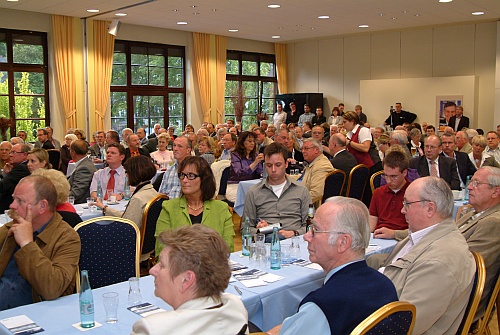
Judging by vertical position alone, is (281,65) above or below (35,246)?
above

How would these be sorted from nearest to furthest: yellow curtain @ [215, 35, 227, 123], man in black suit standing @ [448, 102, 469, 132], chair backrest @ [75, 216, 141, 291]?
chair backrest @ [75, 216, 141, 291], man in black suit standing @ [448, 102, 469, 132], yellow curtain @ [215, 35, 227, 123]

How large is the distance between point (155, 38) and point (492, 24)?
30.3 feet

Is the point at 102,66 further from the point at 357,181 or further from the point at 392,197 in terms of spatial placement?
the point at 392,197

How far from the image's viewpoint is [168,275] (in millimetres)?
1825

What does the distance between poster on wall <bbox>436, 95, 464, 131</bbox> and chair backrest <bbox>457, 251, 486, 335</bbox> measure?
13582 millimetres

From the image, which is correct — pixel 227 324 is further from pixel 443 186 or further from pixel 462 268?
pixel 443 186

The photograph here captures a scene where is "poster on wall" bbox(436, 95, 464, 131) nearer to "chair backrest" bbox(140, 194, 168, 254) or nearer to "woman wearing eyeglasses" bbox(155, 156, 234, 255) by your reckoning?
"chair backrest" bbox(140, 194, 168, 254)

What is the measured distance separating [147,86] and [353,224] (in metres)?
13.8

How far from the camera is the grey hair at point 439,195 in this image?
297cm

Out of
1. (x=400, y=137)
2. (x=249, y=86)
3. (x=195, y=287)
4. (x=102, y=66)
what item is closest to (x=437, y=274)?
(x=195, y=287)

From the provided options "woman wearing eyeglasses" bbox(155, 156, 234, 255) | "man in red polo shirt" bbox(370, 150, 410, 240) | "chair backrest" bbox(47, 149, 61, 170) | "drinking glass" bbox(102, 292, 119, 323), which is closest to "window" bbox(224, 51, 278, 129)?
"chair backrest" bbox(47, 149, 61, 170)

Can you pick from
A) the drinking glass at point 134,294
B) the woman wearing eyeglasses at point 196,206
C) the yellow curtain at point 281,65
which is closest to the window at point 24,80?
the yellow curtain at point 281,65

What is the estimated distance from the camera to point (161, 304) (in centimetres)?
269

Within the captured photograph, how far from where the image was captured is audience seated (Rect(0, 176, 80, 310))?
8.86ft
